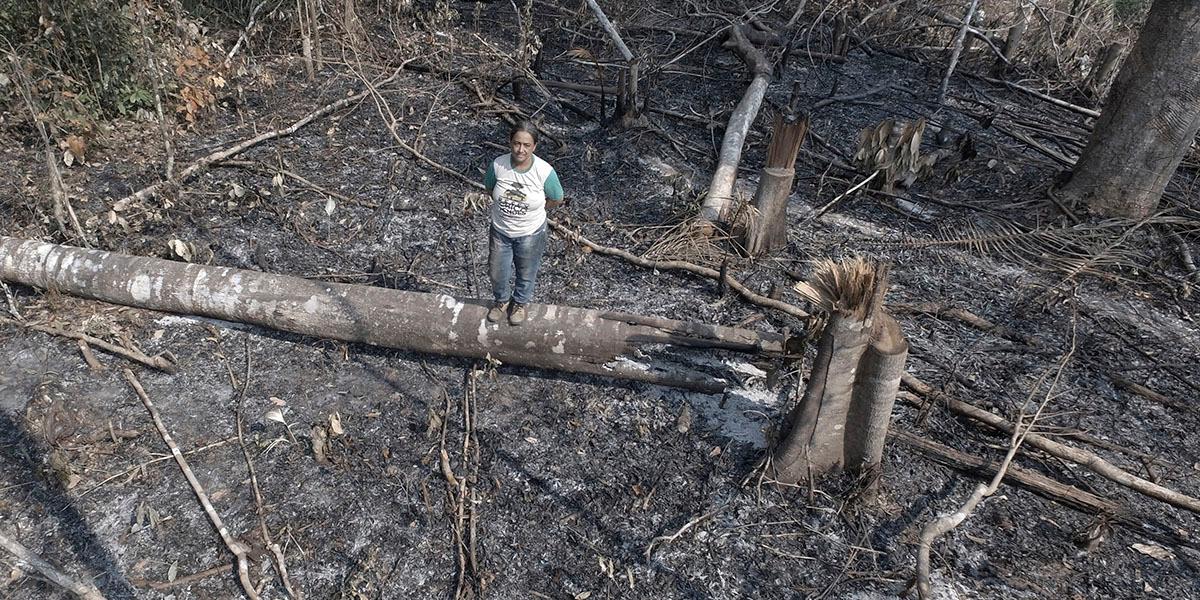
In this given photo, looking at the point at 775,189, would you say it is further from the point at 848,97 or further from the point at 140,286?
the point at 140,286

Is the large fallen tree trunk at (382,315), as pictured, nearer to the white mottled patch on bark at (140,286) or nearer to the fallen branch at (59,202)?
the white mottled patch on bark at (140,286)

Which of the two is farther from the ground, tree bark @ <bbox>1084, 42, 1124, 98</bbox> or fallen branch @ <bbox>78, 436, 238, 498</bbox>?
tree bark @ <bbox>1084, 42, 1124, 98</bbox>

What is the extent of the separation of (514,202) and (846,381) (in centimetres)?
170

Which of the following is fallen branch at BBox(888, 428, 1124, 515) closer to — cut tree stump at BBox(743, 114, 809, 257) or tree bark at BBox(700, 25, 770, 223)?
cut tree stump at BBox(743, 114, 809, 257)

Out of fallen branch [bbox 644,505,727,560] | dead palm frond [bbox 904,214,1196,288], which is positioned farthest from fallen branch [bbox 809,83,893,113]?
fallen branch [bbox 644,505,727,560]

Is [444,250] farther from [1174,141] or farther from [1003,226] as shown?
[1174,141]

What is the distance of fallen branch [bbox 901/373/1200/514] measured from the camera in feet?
9.96

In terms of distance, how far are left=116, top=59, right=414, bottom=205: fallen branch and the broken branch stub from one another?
4530 mm

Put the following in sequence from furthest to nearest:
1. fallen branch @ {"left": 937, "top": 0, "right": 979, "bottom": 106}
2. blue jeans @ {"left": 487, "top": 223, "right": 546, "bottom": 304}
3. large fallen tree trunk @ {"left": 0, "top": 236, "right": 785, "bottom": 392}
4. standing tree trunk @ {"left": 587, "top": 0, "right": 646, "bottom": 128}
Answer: fallen branch @ {"left": 937, "top": 0, "right": 979, "bottom": 106} < standing tree trunk @ {"left": 587, "top": 0, "right": 646, "bottom": 128} < large fallen tree trunk @ {"left": 0, "top": 236, "right": 785, "bottom": 392} < blue jeans @ {"left": 487, "top": 223, "right": 546, "bottom": 304}

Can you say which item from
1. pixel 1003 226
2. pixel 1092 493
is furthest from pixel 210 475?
pixel 1003 226

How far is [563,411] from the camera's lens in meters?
3.57

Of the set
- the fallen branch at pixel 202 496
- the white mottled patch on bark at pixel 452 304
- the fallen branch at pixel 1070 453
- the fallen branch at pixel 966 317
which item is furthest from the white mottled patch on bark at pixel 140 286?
the fallen branch at pixel 966 317

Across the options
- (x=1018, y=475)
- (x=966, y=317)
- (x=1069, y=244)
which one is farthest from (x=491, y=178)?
(x=1069, y=244)

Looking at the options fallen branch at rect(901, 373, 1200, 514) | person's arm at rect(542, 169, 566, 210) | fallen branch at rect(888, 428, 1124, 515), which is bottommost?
fallen branch at rect(888, 428, 1124, 515)
